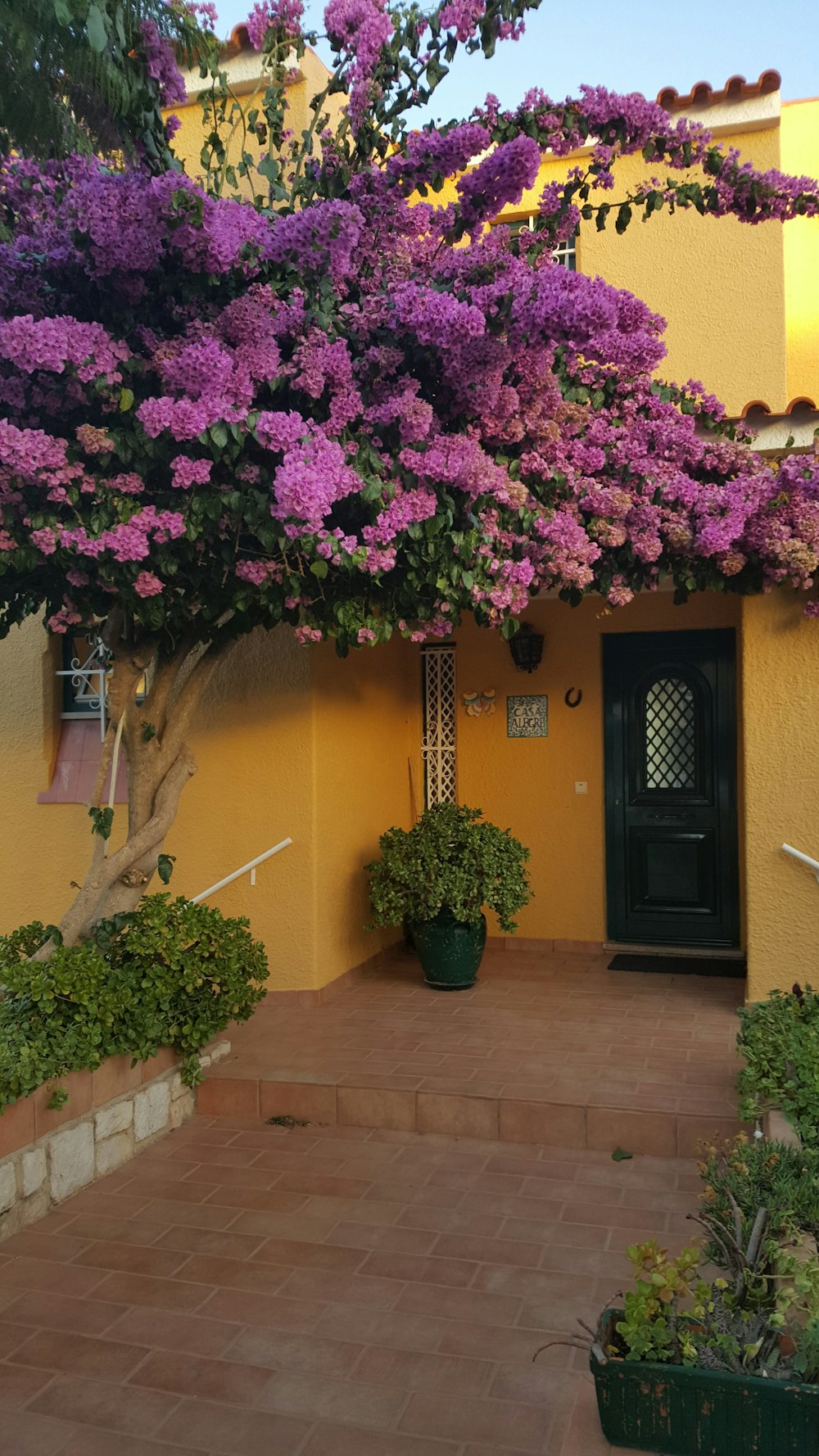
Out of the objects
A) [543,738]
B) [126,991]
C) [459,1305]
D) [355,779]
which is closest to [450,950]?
[355,779]

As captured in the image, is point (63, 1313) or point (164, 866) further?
point (164, 866)

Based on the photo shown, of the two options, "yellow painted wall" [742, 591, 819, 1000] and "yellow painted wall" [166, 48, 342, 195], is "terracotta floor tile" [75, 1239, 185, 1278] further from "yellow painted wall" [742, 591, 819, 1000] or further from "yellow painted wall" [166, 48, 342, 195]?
"yellow painted wall" [166, 48, 342, 195]

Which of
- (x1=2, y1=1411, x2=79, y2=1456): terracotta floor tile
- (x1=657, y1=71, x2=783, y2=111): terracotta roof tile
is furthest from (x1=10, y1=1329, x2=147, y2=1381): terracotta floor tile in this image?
(x1=657, y1=71, x2=783, y2=111): terracotta roof tile

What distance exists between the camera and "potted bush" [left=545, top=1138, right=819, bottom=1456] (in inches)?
91.9

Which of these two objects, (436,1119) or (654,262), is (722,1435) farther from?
(654,262)

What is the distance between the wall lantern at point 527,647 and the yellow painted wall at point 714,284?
2.08 m

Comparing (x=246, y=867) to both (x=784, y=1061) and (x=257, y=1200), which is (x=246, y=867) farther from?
(x=784, y=1061)

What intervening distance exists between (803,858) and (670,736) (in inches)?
86.5

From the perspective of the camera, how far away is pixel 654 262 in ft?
26.2

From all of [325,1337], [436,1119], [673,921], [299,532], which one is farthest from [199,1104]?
[673,921]

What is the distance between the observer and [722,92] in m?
7.73

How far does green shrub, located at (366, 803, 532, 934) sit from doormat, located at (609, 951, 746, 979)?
117 centimetres

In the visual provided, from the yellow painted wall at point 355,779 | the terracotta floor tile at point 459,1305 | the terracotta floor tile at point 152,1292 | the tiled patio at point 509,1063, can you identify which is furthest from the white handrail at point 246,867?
the terracotta floor tile at point 459,1305

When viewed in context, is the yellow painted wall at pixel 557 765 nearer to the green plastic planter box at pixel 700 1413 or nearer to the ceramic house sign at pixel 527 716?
the ceramic house sign at pixel 527 716
